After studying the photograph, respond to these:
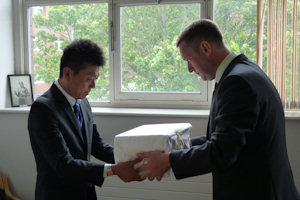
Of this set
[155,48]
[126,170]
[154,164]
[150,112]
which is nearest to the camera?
[154,164]

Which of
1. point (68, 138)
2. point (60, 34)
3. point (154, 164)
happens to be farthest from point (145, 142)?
point (60, 34)

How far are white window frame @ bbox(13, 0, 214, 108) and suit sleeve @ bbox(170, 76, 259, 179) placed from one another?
1.64m

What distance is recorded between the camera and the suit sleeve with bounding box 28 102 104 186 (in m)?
1.66

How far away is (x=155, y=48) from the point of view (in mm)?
3168

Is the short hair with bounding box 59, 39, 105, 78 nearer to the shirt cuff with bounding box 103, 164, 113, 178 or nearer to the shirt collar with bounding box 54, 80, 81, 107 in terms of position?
the shirt collar with bounding box 54, 80, 81, 107

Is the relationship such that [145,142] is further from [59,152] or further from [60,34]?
[60,34]

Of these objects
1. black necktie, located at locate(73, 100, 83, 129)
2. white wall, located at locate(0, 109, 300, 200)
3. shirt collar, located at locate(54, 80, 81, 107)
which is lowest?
white wall, located at locate(0, 109, 300, 200)

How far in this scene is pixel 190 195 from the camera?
9.56 feet

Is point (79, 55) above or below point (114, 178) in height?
above

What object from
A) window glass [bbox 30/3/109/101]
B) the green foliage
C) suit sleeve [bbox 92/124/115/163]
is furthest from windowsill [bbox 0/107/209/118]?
suit sleeve [bbox 92/124/115/163]

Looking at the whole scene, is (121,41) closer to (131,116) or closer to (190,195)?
(131,116)

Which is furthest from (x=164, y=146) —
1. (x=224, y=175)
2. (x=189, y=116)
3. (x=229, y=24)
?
(x=229, y=24)

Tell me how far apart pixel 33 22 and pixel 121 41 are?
36.5 inches

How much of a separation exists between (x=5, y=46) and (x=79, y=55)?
1.90 metres
